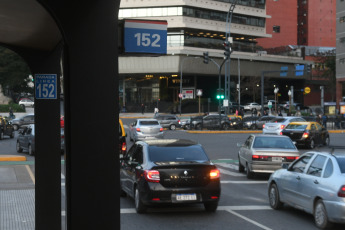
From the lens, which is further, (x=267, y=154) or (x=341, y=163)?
(x=267, y=154)

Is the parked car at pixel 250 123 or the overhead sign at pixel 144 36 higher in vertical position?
the overhead sign at pixel 144 36

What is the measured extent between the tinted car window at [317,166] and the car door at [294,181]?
0.24 meters

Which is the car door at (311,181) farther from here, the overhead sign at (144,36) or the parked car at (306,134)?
the parked car at (306,134)

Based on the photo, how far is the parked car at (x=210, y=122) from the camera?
51531 millimetres

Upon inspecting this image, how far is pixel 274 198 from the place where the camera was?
12828 millimetres

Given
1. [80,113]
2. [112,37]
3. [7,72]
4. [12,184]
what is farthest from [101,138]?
[7,72]

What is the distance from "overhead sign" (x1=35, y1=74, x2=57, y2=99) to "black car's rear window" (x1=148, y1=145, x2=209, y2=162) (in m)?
3.96

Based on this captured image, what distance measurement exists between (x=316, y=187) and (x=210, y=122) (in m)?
41.2

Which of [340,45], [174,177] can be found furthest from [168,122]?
[174,177]

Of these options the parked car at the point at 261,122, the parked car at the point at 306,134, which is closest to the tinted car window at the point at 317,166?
the parked car at the point at 306,134

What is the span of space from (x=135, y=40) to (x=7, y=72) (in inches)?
2682

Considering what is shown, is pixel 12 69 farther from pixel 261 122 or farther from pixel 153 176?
pixel 153 176

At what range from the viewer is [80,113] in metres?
4.56

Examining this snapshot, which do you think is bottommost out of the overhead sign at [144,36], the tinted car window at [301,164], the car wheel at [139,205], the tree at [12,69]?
the car wheel at [139,205]
